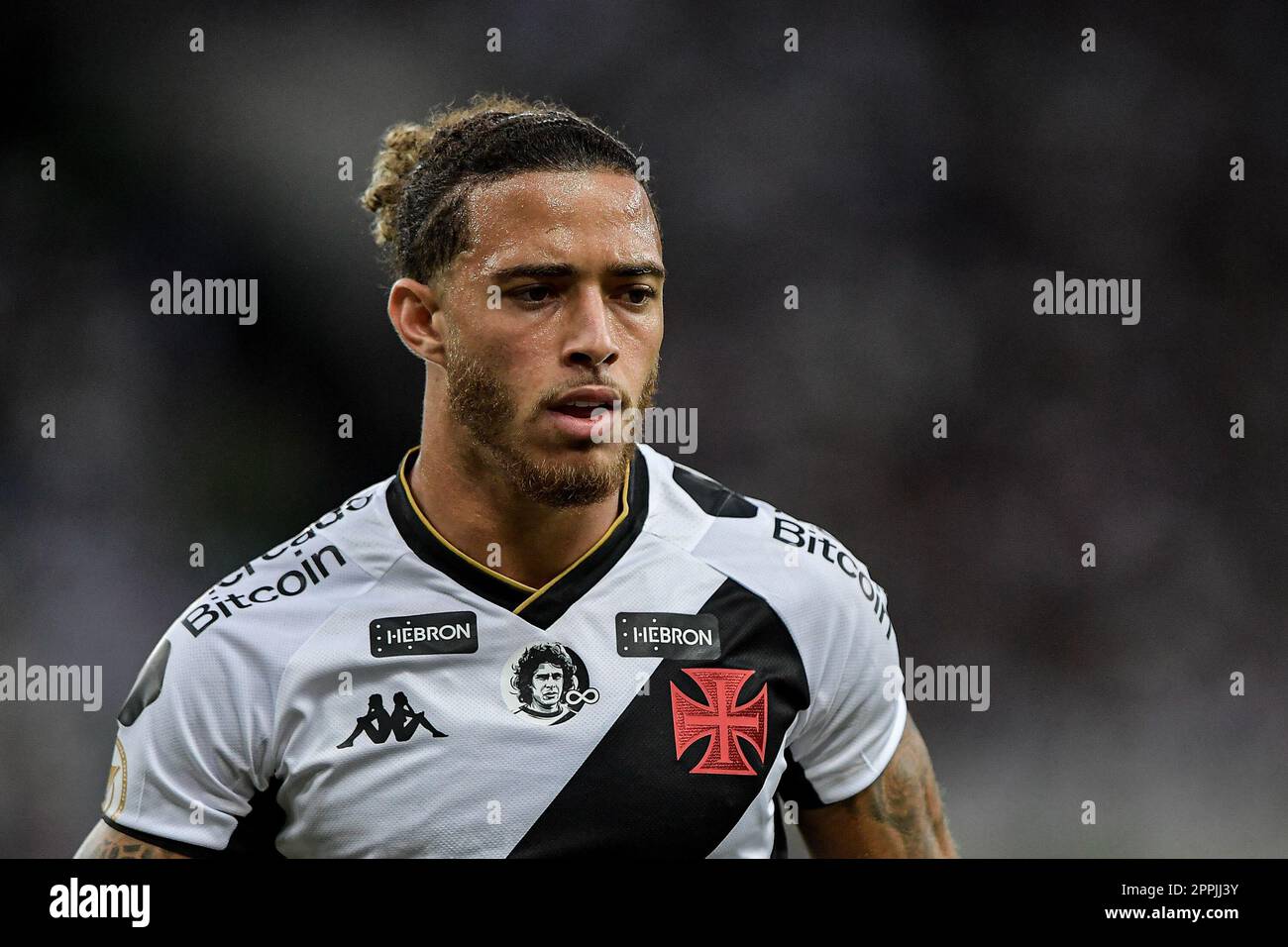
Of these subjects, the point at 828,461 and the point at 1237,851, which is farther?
the point at 828,461

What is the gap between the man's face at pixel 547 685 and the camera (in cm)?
261

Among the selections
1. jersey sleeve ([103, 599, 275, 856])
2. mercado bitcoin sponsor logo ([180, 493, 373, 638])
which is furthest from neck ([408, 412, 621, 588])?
jersey sleeve ([103, 599, 275, 856])

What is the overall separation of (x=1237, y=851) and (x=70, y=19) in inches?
198

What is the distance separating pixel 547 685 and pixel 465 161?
106 cm

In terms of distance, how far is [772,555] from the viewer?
9.37 ft

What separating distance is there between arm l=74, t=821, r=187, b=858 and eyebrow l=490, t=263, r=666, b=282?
127 centimetres

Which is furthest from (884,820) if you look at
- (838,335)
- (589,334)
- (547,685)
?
(838,335)

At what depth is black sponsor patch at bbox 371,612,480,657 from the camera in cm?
261

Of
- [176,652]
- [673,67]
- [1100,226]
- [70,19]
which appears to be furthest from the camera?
[1100,226]

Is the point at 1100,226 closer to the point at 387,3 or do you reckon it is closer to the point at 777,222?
the point at 777,222

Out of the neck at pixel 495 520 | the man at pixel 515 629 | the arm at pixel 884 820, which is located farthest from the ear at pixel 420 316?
the arm at pixel 884 820

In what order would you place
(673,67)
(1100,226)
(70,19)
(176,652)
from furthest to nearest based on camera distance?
(1100,226), (673,67), (70,19), (176,652)
